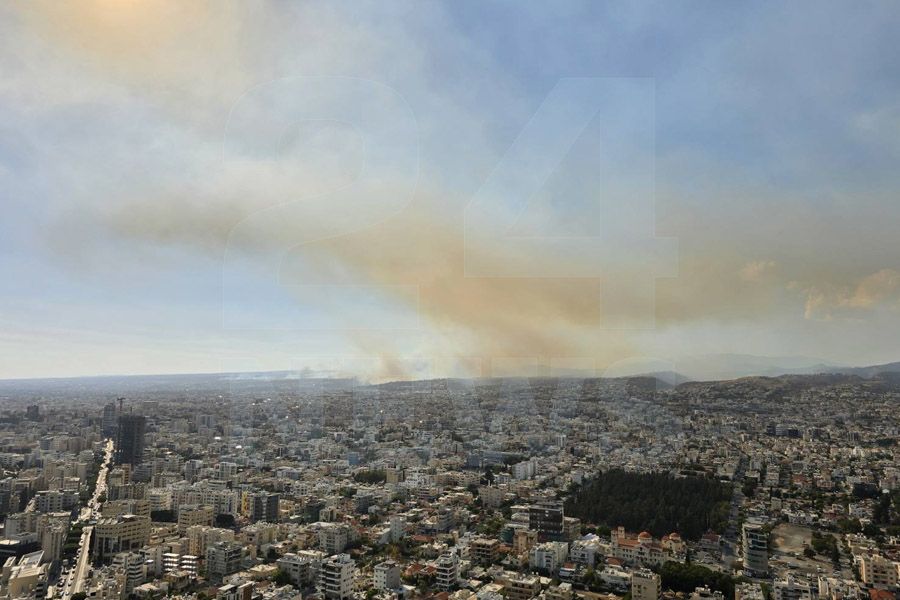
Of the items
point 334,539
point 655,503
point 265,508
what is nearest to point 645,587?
point 655,503

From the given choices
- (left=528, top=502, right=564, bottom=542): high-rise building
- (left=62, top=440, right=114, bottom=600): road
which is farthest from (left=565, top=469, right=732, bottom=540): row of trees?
(left=62, top=440, right=114, bottom=600): road

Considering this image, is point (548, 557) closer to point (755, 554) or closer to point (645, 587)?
point (645, 587)

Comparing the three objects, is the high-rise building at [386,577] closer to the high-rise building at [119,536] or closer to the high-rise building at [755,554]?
the high-rise building at [119,536]

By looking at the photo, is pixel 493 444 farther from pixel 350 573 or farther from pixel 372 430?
pixel 350 573

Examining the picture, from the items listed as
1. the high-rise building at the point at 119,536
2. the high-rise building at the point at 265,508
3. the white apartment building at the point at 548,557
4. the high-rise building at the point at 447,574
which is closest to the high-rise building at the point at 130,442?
the high-rise building at the point at 265,508

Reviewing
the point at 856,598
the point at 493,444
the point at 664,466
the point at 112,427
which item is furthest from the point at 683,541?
the point at 112,427
